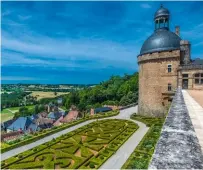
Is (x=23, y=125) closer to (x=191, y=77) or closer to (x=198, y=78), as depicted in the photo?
(x=191, y=77)

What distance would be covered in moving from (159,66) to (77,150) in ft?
45.5

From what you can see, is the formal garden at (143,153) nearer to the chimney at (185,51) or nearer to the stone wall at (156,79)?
the stone wall at (156,79)

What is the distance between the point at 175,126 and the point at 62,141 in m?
17.3

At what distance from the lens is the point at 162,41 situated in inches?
947

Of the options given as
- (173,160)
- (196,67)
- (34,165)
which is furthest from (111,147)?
(173,160)

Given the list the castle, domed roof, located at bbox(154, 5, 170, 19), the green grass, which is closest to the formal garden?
the castle

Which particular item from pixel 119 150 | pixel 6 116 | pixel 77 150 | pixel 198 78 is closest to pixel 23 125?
pixel 77 150

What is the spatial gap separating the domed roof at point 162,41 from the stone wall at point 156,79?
712mm

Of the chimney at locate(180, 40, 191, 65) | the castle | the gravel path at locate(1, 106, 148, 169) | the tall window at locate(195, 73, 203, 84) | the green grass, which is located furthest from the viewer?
the green grass

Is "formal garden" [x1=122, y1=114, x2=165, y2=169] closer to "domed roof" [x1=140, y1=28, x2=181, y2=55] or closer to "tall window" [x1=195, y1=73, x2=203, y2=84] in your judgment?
"tall window" [x1=195, y1=73, x2=203, y2=84]

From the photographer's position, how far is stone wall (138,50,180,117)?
23.3 m

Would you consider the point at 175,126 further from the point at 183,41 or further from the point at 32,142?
the point at 183,41

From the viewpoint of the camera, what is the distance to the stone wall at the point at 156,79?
23.3 m

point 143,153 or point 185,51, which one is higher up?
point 185,51
